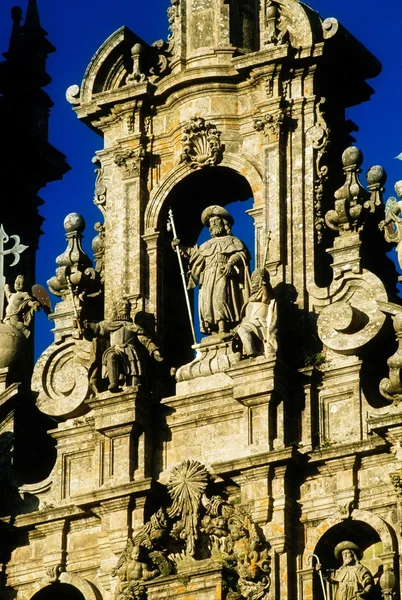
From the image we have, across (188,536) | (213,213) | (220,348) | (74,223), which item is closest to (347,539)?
(188,536)

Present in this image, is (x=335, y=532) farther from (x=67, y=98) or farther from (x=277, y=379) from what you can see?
(x=67, y=98)

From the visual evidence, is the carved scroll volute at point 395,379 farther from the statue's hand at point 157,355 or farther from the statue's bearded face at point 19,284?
the statue's bearded face at point 19,284

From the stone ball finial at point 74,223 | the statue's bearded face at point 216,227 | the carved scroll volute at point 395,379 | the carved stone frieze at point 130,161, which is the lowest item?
the carved scroll volute at point 395,379

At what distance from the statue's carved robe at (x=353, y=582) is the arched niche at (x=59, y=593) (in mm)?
4139

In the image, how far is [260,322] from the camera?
4362 centimetres

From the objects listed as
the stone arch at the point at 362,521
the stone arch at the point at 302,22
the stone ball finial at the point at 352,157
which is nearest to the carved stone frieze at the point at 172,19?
the stone arch at the point at 302,22

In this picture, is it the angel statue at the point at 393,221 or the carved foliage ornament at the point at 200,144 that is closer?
the angel statue at the point at 393,221

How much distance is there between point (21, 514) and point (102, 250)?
13.9 ft

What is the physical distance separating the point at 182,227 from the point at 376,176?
11.7ft

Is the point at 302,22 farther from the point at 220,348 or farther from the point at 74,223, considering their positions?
the point at 220,348

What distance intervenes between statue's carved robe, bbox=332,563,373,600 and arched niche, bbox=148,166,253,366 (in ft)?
16.8

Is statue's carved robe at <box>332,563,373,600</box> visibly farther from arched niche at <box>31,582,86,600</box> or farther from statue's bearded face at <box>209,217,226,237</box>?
statue's bearded face at <box>209,217,226,237</box>

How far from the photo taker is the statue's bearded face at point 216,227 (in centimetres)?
4522

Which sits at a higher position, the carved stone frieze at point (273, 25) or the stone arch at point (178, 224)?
the carved stone frieze at point (273, 25)
